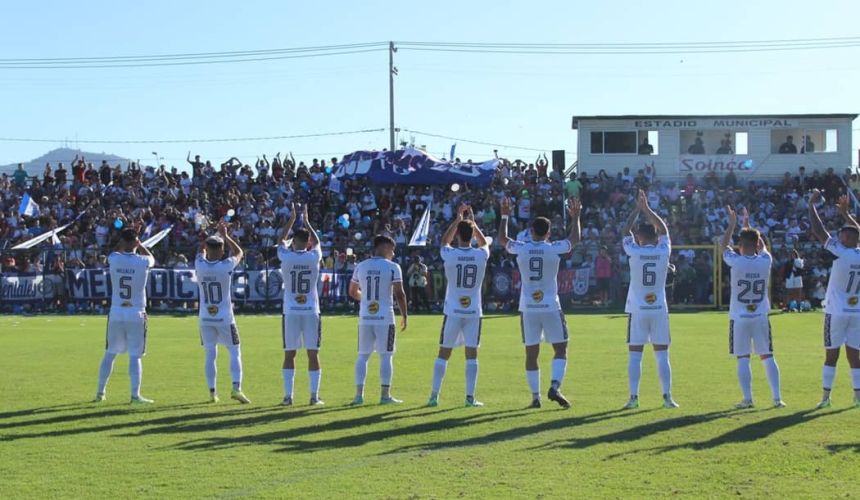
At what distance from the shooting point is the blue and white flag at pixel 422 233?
118 feet

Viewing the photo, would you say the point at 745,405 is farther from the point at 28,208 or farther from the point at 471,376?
the point at 28,208

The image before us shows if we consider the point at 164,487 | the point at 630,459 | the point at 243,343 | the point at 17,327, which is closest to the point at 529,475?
the point at 630,459

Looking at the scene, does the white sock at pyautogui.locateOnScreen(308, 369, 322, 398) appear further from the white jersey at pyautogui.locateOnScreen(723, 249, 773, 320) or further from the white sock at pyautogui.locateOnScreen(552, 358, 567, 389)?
the white jersey at pyautogui.locateOnScreen(723, 249, 773, 320)

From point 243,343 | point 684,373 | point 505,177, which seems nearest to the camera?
point 684,373

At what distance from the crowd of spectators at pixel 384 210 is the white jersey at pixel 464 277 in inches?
812

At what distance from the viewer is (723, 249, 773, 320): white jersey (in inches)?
502

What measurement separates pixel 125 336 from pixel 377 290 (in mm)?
3522

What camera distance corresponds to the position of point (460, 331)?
13.2 meters

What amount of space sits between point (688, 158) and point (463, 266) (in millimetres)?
37388

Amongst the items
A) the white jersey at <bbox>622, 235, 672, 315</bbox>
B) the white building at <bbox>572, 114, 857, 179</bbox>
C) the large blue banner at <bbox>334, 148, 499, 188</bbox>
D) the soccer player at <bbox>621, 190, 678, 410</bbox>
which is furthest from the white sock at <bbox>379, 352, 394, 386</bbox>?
the white building at <bbox>572, 114, 857, 179</bbox>

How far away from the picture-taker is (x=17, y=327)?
2823 centimetres

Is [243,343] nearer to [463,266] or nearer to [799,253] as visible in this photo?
[463,266]

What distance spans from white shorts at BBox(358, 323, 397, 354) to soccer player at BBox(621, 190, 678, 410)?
3074 mm

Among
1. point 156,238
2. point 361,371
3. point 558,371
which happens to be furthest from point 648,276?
point 156,238
